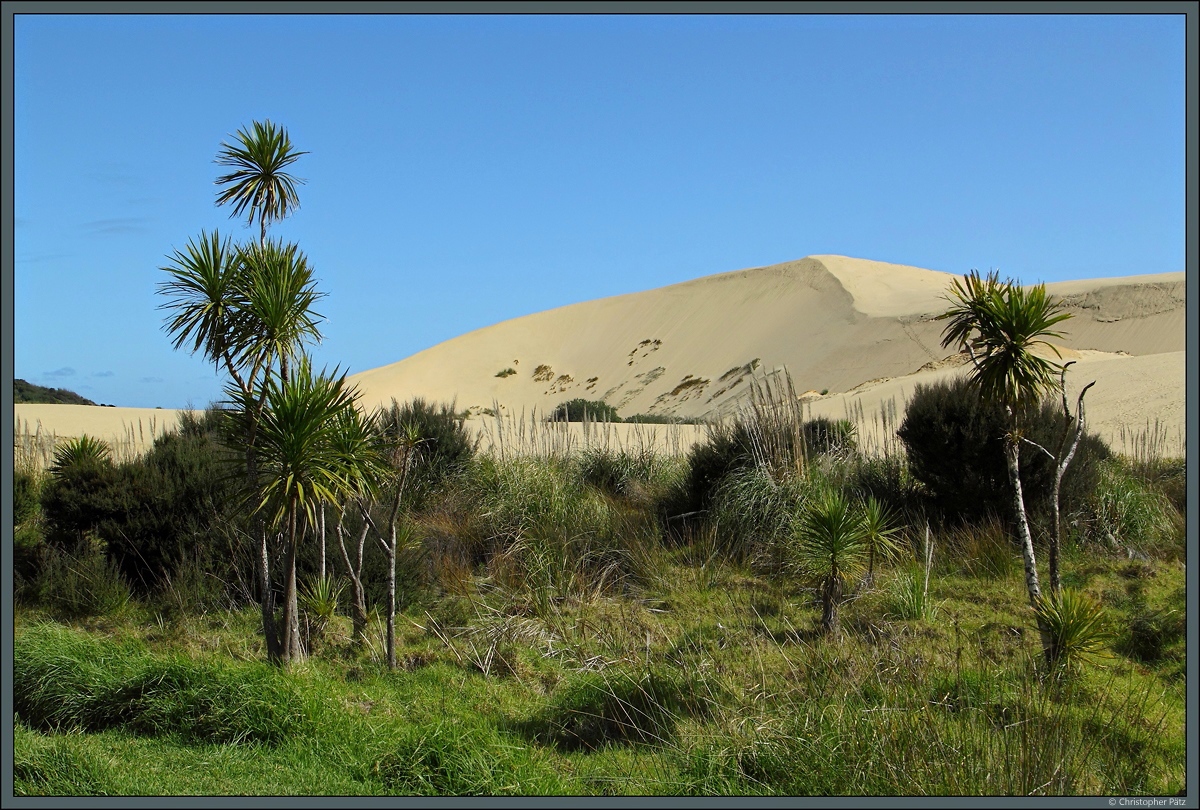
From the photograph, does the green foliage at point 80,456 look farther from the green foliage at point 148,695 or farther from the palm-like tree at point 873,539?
the palm-like tree at point 873,539

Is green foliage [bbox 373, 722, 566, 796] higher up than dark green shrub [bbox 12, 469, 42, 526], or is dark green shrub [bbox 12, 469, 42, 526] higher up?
dark green shrub [bbox 12, 469, 42, 526]

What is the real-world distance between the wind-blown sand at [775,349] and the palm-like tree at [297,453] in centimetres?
1863

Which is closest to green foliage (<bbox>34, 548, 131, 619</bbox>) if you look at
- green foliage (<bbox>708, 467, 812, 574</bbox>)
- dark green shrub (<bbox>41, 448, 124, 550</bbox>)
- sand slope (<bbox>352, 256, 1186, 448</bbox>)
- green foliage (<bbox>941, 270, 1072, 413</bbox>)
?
dark green shrub (<bbox>41, 448, 124, 550</bbox>)

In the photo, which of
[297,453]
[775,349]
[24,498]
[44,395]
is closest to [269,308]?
[297,453]

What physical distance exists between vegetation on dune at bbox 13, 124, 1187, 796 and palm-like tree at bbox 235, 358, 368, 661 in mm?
31

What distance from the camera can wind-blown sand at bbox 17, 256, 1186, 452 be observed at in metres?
28.7

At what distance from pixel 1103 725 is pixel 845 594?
10.4 ft

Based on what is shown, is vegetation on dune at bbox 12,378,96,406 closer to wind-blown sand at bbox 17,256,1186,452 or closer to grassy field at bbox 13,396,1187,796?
wind-blown sand at bbox 17,256,1186,452

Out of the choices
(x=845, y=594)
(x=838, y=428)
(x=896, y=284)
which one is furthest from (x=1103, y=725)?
(x=896, y=284)

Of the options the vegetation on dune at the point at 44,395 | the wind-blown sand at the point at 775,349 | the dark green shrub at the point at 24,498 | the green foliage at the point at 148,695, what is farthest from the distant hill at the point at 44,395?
the green foliage at the point at 148,695

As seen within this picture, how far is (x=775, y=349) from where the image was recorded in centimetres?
5553

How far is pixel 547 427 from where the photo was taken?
14.7 metres

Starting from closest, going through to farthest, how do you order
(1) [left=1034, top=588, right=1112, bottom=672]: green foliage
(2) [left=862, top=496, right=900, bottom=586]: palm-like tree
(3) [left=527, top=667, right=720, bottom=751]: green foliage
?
(3) [left=527, top=667, right=720, bottom=751]: green foliage
(1) [left=1034, top=588, right=1112, bottom=672]: green foliage
(2) [left=862, top=496, right=900, bottom=586]: palm-like tree

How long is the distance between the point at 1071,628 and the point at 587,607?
4.24 meters
